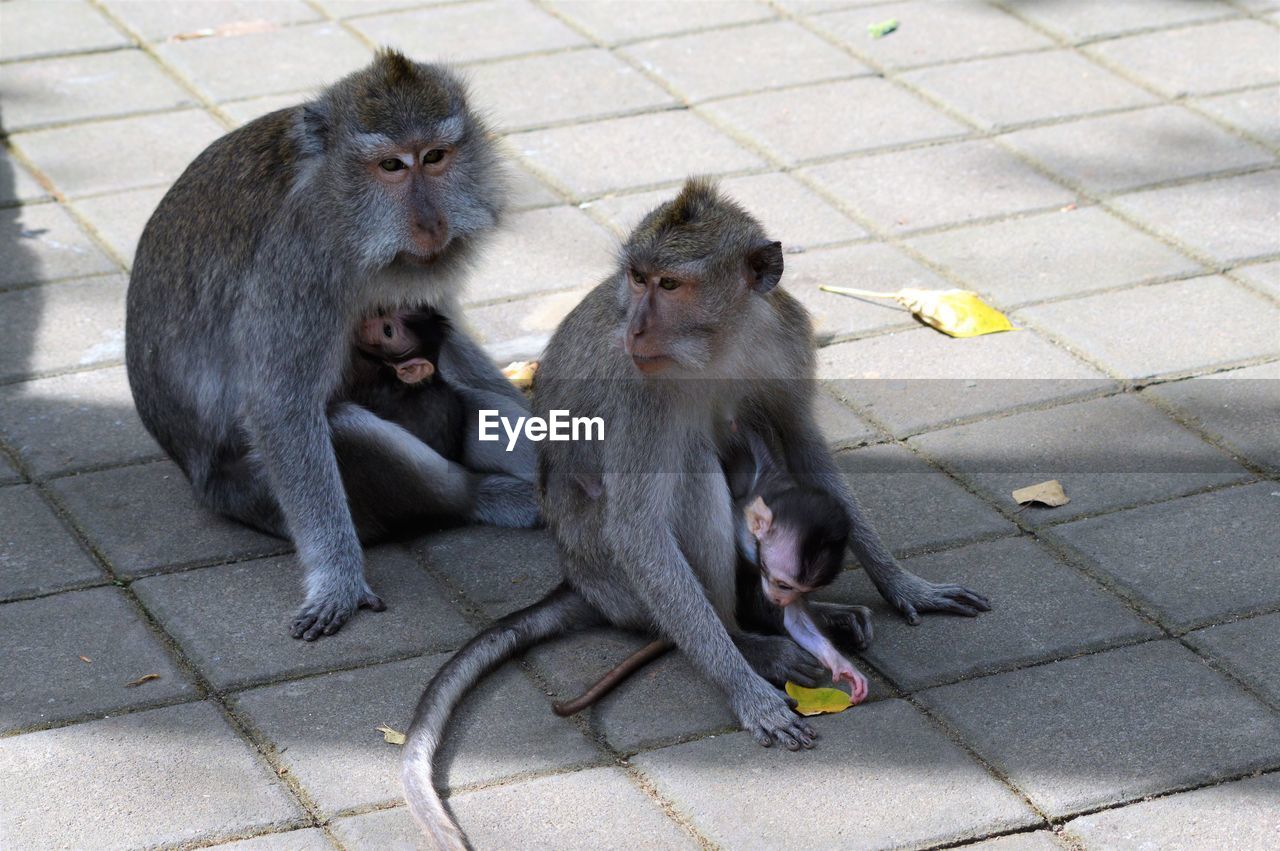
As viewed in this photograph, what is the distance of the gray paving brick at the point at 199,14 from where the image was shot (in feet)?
27.1

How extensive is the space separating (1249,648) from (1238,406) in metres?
1.33

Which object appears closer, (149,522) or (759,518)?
(759,518)

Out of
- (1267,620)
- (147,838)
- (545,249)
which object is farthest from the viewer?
(545,249)

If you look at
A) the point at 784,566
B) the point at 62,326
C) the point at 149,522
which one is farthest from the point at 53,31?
the point at 784,566

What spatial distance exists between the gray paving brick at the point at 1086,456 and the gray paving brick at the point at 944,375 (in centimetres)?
9

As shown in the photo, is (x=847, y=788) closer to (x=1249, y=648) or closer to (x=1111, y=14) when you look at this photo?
(x=1249, y=648)

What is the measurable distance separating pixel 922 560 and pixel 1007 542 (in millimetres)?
250

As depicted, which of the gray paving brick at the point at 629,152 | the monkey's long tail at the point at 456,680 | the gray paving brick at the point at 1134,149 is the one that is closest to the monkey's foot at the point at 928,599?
the monkey's long tail at the point at 456,680

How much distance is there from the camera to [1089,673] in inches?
172

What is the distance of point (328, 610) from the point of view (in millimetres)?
4688

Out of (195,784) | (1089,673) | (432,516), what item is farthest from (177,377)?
(1089,673)

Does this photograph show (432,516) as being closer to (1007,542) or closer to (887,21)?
(1007,542)

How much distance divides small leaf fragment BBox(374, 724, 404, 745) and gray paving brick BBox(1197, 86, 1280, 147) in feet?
15.2

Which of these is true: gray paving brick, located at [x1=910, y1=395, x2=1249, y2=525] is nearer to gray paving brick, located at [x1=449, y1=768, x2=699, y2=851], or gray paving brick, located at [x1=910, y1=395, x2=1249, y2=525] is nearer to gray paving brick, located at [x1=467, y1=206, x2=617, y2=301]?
gray paving brick, located at [x1=467, y1=206, x2=617, y2=301]
